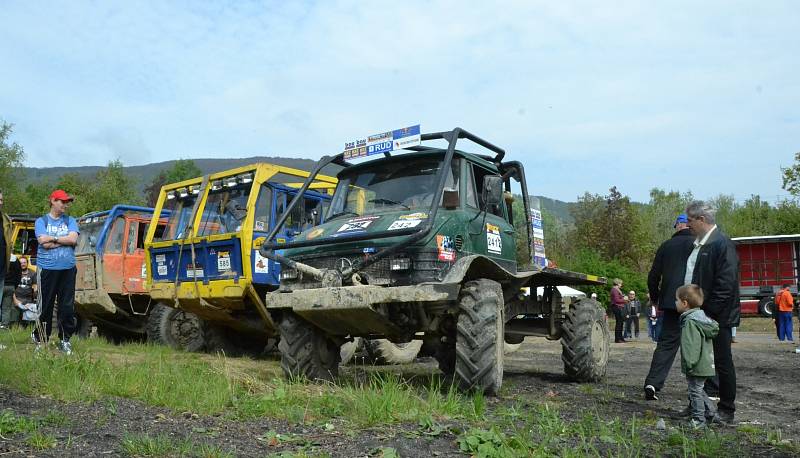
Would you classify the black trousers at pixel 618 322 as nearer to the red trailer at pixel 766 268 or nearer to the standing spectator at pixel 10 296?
the red trailer at pixel 766 268

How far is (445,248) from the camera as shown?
6652mm

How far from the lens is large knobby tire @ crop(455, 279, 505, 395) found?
19.9 ft

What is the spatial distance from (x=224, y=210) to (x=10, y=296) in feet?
29.5

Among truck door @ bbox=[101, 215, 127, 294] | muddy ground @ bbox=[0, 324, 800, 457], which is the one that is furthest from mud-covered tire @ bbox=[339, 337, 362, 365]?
truck door @ bbox=[101, 215, 127, 294]

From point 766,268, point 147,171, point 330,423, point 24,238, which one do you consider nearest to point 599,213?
point 766,268

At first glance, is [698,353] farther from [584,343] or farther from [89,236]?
[89,236]

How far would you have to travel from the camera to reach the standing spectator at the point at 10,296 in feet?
47.6

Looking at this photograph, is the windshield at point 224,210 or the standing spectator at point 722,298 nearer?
the standing spectator at point 722,298

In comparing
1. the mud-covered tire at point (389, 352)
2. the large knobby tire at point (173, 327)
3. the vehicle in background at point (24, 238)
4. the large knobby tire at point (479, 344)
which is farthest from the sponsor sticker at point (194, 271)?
the vehicle in background at point (24, 238)

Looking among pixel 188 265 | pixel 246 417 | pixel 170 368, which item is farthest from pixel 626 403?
pixel 188 265

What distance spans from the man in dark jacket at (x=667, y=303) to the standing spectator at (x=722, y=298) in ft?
1.98

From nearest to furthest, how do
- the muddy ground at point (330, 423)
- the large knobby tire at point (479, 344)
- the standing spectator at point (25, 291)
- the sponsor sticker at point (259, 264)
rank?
1. the muddy ground at point (330, 423)
2. the large knobby tire at point (479, 344)
3. the sponsor sticker at point (259, 264)
4. the standing spectator at point (25, 291)

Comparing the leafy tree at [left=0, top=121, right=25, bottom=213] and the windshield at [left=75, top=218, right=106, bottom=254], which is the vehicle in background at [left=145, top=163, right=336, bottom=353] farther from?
the leafy tree at [left=0, top=121, right=25, bottom=213]

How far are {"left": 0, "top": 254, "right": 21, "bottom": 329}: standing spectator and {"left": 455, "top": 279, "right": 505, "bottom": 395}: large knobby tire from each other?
11371mm
